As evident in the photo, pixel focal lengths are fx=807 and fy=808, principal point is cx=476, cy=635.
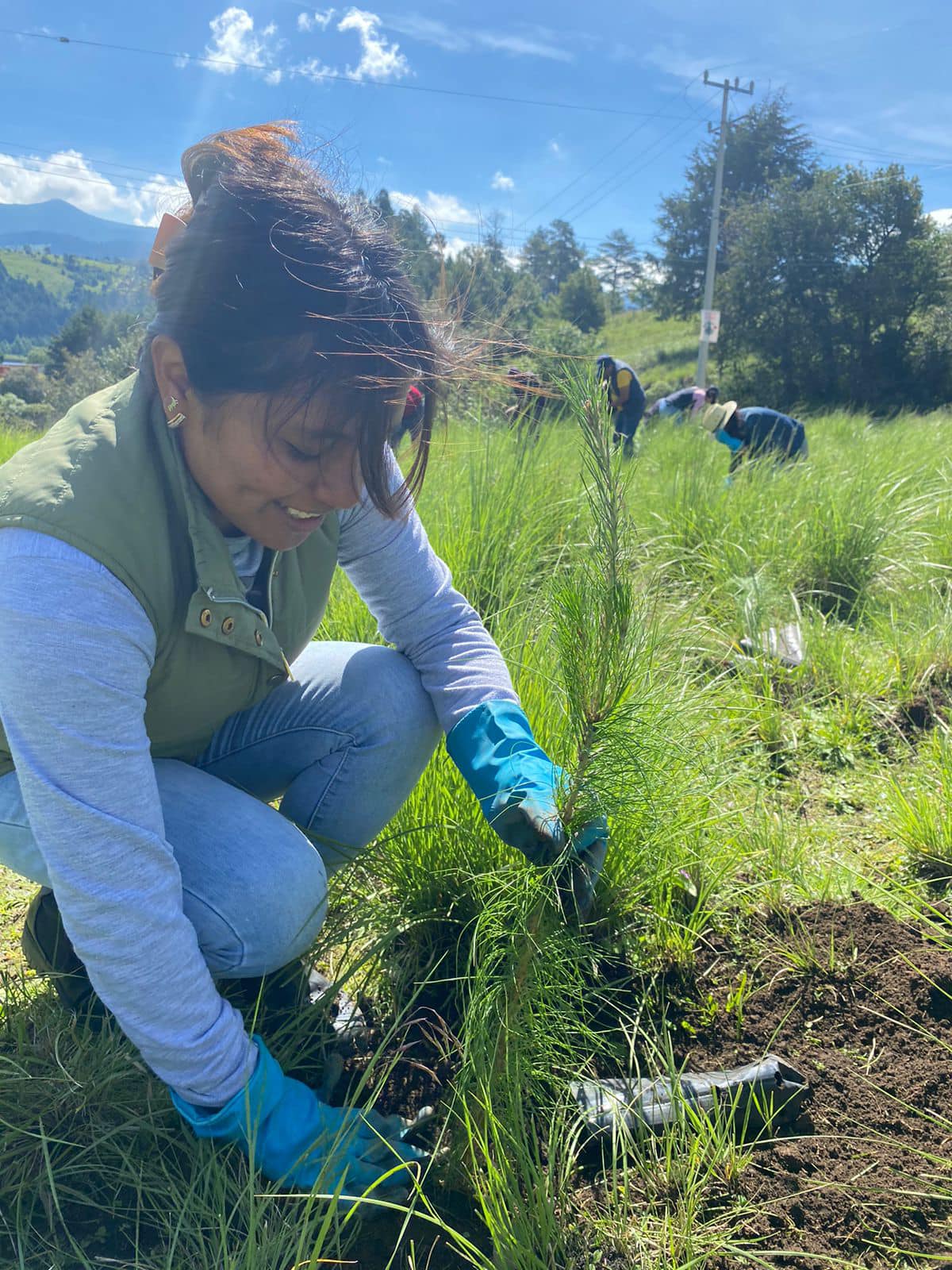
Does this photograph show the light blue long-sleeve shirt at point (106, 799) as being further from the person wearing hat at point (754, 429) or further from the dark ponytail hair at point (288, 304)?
the person wearing hat at point (754, 429)

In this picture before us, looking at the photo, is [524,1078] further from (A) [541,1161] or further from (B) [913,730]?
(B) [913,730]

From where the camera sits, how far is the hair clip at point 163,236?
1029mm

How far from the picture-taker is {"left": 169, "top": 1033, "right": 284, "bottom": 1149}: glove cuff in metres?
0.99

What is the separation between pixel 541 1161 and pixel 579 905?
39 centimetres

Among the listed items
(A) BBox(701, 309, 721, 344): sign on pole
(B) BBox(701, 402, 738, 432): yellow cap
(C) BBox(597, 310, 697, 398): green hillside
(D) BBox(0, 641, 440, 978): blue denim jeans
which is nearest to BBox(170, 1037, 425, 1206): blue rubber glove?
(D) BBox(0, 641, 440, 978): blue denim jeans

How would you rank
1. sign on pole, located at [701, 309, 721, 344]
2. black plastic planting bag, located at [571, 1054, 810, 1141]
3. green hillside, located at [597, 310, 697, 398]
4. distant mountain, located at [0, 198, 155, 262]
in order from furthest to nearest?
distant mountain, located at [0, 198, 155, 262], green hillside, located at [597, 310, 697, 398], sign on pole, located at [701, 309, 721, 344], black plastic planting bag, located at [571, 1054, 810, 1141]

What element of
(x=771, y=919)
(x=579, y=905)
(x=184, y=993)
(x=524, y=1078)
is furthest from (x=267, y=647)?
(x=771, y=919)

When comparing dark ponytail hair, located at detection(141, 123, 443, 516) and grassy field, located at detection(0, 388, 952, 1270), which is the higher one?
dark ponytail hair, located at detection(141, 123, 443, 516)

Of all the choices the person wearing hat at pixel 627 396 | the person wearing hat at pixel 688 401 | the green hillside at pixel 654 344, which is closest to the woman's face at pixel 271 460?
the person wearing hat at pixel 627 396

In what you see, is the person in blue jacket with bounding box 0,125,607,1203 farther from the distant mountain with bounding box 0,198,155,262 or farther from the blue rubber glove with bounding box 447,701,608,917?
the distant mountain with bounding box 0,198,155,262

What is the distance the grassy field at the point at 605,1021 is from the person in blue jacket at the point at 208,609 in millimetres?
93

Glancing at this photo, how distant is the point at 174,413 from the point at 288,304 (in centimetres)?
21

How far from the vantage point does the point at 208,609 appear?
1.11m

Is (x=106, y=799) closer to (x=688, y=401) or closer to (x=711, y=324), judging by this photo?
(x=688, y=401)
